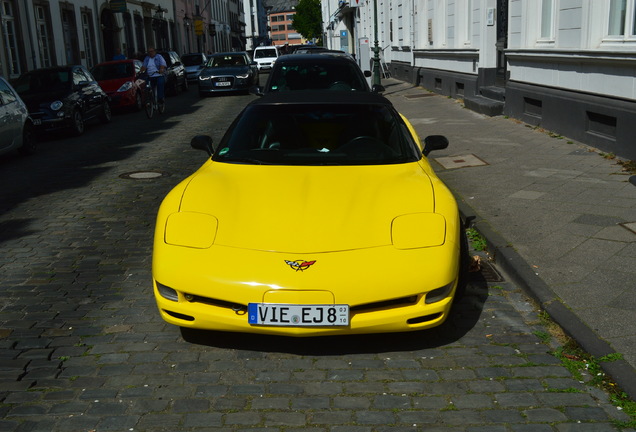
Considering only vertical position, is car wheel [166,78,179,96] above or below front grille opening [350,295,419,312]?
below

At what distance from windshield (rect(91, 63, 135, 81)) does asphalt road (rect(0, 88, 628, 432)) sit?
58.4 ft

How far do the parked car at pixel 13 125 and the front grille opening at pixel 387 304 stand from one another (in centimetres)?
1043

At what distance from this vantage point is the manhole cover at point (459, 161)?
10.2m

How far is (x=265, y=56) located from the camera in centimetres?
4909

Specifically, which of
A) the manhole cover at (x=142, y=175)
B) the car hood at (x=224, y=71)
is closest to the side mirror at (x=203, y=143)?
the manhole cover at (x=142, y=175)

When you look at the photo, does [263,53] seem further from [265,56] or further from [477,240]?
[477,240]

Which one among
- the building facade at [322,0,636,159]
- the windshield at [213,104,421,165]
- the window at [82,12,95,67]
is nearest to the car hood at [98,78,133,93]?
the building facade at [322,0,636,159]

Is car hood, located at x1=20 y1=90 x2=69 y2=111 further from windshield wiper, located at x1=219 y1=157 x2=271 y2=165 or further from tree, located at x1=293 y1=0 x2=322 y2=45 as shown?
tree, located at x1=293 y1=0 x2=322 y2=45

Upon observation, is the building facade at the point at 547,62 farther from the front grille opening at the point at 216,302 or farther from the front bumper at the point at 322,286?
the front grille opening at the point at 216,302

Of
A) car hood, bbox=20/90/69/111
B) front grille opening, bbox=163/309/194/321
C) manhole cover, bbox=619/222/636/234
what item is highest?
car hood, bbox=20/90/69/111

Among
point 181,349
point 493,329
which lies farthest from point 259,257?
point 493,329

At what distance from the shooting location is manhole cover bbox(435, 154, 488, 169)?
10203 millimetres

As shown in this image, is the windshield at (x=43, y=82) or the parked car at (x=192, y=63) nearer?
the windshield at (x=43, y=82)

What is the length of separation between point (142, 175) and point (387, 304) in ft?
24.2
